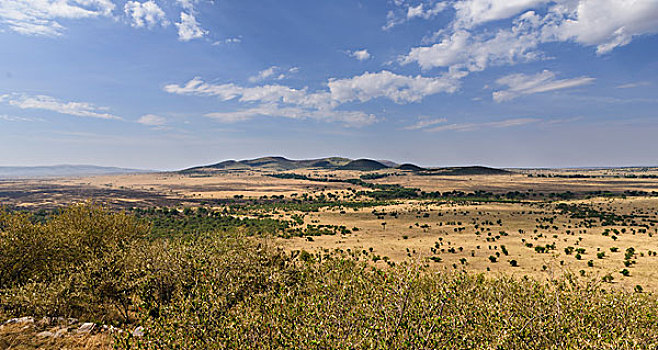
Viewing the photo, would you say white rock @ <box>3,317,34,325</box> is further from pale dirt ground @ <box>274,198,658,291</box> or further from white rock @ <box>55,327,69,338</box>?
pale dirt ground @ <box>274,198,658,291</box>

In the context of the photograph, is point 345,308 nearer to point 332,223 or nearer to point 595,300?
point 595,300

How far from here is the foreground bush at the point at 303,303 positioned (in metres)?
10.9

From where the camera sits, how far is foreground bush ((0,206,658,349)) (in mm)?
10867

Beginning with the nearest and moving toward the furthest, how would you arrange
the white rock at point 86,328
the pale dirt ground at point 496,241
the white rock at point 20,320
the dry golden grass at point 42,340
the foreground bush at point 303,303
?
the foreground bush at point 303,303
the dry golden grass at point 42,340
the white rock at point 20,320
the white rock at point 86,328
the pale dirt ground at point 496,241

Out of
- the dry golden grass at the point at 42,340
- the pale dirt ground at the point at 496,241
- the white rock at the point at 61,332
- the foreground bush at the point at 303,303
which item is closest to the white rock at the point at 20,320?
the dry golden grass at the point at 42,340

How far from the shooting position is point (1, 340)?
1524 cm

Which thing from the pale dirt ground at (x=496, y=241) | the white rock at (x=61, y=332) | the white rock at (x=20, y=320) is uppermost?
the white rock at (x=20, y=320)

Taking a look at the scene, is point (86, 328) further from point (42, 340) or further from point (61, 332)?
point (42, 340)

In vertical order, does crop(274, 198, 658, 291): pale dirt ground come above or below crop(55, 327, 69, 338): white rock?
below

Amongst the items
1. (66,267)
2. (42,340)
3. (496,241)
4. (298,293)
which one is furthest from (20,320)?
(496,241)

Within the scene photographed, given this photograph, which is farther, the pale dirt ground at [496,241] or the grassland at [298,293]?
the pale dirt ground at [496,241]

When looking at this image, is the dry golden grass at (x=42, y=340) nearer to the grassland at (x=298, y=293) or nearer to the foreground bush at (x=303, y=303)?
the grassland at (x=298, y=293)

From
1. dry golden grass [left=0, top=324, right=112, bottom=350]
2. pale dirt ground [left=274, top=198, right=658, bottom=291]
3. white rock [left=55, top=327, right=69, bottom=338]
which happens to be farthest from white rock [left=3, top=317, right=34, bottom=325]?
pale dirt ground [left=274, top=198, right=658, bottom=291]

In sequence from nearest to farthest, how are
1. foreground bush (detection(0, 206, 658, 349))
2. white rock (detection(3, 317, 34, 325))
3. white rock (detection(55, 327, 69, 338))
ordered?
foreground bush (detection(0, 206, 658, 349)), white rock (detection(55, 327, 69, 338)), white rock (detection(3, 317, 34, 325))
